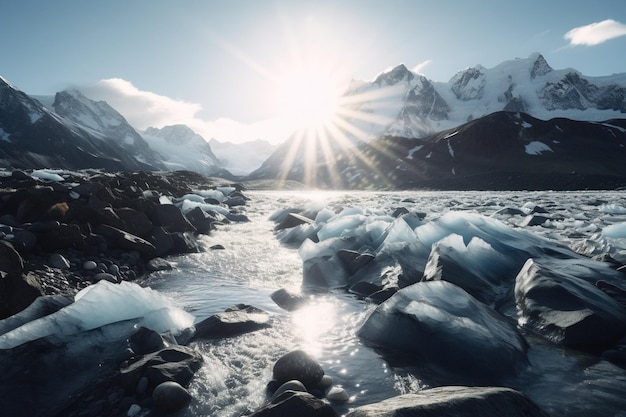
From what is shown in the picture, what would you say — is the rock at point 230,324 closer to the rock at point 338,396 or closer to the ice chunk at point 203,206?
the rock at point 338,396

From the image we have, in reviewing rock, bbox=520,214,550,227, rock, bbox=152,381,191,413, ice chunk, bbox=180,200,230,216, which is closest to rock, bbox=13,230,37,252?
rock, bbox=152,381,191,413

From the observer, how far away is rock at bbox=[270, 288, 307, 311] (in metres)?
6.20

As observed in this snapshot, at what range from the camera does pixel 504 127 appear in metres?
101

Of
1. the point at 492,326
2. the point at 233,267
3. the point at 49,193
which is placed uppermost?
the point at 49,193

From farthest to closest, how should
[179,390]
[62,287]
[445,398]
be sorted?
[62,287] < [179,390] < [445,398]

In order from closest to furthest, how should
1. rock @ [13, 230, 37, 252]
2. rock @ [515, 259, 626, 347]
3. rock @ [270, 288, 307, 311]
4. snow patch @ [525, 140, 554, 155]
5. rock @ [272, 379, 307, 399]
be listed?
1. rock @ [272, 379, 307, 399]
2. rock @ [515, 259, 626, 347]
3. rock @ [270, 288, 307, 311]
4. rock @ [13, 230, 37, 252]
5. snow patch @ [525, 140, 554, 155]

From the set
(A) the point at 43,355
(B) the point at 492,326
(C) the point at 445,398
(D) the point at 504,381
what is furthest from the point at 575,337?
(A) the point at 43,355

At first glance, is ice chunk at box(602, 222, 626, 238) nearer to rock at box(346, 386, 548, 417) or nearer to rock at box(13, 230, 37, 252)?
rock at box(346, 386, 548, 417)

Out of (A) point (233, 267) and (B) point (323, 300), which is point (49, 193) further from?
(B) point (323, 300)

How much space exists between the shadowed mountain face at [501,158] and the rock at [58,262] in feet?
238

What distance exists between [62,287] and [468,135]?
10876cm

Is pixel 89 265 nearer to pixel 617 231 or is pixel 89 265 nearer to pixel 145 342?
pixel 145 342

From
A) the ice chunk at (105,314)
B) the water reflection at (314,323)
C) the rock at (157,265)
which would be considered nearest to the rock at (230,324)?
the ice chunk at (105,314)

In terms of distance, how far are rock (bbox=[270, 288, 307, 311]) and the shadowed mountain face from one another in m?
70.4
